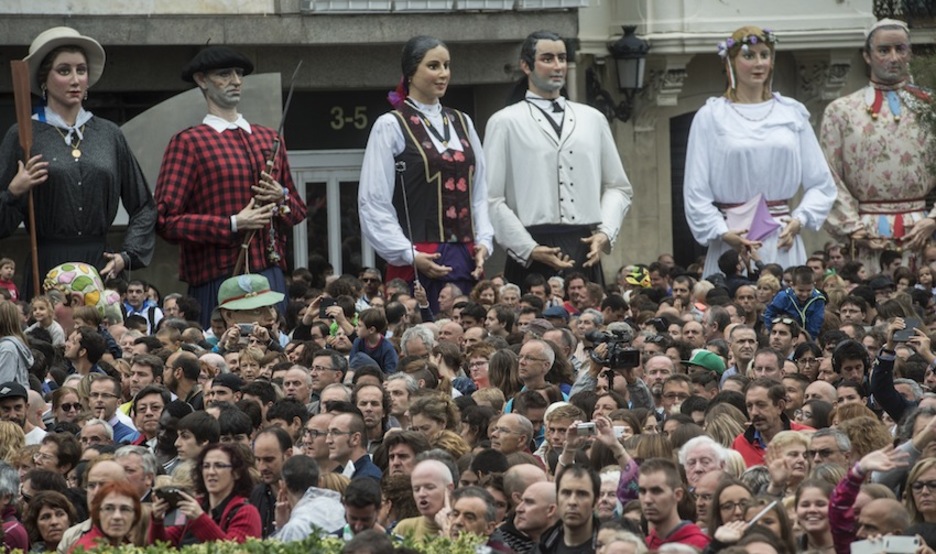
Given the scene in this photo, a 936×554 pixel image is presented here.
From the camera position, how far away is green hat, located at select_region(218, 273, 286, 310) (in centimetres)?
1739

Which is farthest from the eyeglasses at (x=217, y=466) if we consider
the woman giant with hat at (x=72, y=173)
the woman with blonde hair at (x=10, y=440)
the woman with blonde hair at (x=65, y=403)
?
the woman giant with hat at (x=72, y=173)

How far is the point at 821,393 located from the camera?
45.6 ft

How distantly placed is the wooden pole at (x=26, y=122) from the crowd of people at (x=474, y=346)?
193 millimetres

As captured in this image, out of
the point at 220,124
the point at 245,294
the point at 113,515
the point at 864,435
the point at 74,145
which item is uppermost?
the point at 220,124

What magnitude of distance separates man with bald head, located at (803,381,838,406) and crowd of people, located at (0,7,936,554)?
0.09 ft

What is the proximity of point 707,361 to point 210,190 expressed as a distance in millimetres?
4208

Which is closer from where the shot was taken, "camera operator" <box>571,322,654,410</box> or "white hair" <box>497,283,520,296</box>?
"camera operator" <box>571,322,654,410</box>

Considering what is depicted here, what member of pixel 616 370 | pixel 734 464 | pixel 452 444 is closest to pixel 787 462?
pixel 734 464

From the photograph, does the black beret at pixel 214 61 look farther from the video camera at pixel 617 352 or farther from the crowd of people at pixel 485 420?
the video camera at pixel 617 352

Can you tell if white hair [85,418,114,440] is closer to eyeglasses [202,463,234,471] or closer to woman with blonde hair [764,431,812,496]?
eyeglasses [202,463,234,471]

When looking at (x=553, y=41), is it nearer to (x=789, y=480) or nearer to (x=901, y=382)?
(x=901, y=382)

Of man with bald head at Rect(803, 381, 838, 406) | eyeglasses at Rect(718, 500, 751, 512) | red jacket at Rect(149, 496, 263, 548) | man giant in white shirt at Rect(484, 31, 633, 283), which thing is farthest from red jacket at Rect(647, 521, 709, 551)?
man giant in white shirt at Rect(484, 31, 633, 283)

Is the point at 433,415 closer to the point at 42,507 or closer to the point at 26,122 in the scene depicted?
the point at 42,507

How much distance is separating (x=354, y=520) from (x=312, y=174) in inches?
644
